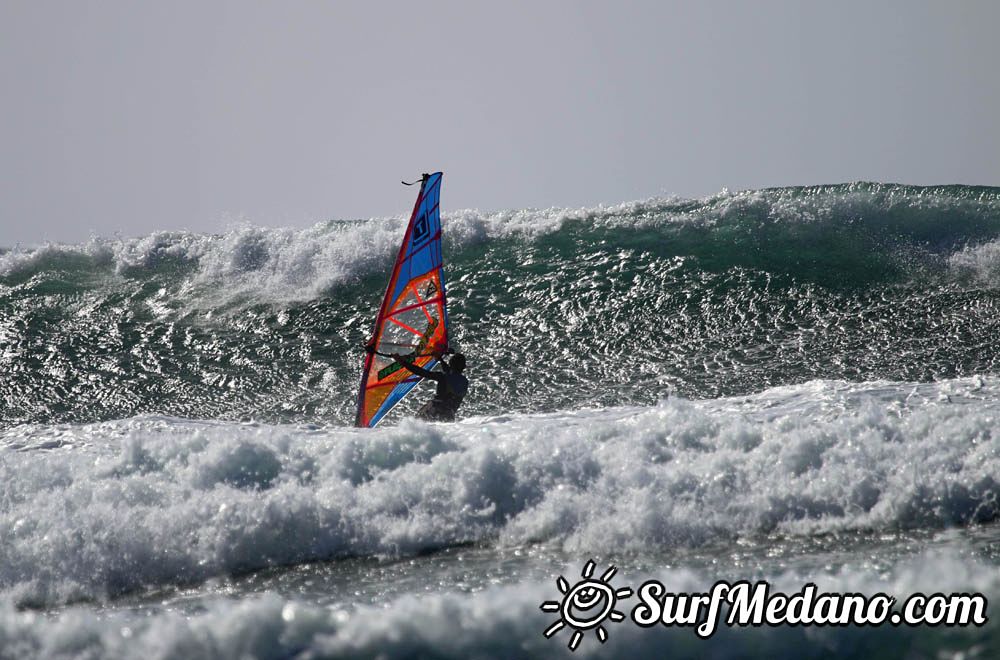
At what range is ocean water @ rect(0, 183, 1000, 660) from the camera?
4.20 meters

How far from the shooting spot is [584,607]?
13.6ft

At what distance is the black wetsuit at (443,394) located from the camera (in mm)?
8664

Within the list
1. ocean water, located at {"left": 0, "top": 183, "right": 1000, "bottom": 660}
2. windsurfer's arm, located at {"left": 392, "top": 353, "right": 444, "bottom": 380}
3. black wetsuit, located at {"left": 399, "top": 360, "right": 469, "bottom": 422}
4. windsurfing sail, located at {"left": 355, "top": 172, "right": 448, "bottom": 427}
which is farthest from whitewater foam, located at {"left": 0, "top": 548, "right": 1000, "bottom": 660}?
windsurfing sail, located at {"left": 355, "top": 172, "right": 448, "bottom": 427}

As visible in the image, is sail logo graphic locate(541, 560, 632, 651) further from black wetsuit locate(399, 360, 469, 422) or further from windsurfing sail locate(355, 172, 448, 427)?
windsurfing sail locate(355, 172, 448, 427)

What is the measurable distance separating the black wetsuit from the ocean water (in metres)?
0.34

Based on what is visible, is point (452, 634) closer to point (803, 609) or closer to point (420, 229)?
point (803, 609)

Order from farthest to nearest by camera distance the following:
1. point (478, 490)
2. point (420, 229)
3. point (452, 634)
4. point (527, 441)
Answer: point (420, 229), point (527, 441), point (478, 490), point (452, 634)

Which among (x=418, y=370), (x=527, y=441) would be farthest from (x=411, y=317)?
(x=527, y=441)

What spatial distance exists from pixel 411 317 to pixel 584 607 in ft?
17.4

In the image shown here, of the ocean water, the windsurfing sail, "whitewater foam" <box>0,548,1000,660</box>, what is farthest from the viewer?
the windsurfing sail

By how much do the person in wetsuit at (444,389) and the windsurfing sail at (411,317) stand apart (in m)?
0.22

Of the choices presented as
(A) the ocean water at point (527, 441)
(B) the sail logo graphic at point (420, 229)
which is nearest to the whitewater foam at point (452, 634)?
(A) the ocean water at point (527, 441)

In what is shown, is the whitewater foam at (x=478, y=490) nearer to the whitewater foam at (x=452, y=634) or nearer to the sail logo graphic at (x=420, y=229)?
the whitewater foam at (x=452, y=634)

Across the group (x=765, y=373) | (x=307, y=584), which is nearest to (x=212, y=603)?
(x=307, y=584)
